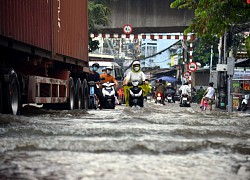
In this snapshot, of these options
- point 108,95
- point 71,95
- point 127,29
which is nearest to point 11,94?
point 71,95

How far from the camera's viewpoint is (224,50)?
22969mm

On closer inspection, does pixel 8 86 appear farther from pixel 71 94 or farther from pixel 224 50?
pixel 224 50

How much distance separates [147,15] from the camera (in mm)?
28359

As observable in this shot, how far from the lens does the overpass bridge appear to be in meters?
28.1

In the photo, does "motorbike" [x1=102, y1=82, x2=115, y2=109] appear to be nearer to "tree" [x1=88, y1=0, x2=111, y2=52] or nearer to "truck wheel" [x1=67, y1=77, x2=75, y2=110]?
"truck wheel" [x1=67, y1=77, x2=75, y2=110]

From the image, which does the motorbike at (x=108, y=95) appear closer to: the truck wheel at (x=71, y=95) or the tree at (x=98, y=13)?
the truck wheel at (x=71, y=95)

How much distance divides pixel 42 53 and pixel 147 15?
1718cm

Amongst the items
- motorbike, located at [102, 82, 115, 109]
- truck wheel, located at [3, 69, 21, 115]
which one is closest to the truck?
truck wheel, located at [3, 69, 21, 115]

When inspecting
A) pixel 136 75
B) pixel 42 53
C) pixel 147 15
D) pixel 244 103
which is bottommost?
pixel 244 103

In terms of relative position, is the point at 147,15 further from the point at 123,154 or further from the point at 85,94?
the point at 123,154

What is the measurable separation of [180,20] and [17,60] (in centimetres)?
1813

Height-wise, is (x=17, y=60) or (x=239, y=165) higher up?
(x=17, y=60)

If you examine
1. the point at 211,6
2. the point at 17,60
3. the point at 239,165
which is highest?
the point at 211,6

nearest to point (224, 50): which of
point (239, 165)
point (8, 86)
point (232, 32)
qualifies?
point (232, 32)
